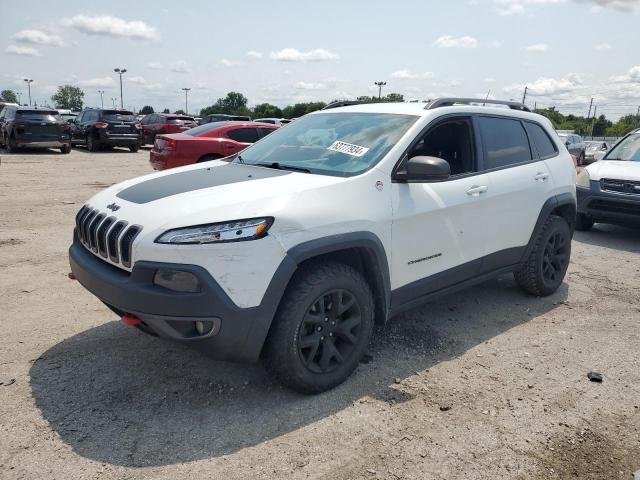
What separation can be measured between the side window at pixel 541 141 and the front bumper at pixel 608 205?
3105 millimetres

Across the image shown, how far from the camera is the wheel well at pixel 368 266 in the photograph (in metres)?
3.29

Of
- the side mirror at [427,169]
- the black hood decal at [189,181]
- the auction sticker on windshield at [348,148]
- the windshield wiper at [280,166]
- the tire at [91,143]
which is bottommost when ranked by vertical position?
the tire at [91,143]

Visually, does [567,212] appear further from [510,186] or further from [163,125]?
[163,125]

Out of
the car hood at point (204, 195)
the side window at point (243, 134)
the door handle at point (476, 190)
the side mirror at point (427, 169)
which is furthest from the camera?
the side window at point (243, 134)

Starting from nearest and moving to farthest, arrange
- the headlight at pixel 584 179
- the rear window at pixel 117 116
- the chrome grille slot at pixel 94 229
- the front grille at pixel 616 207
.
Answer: the chrome grille slot at pixel 94 229 < the front grille at pixel 616 207 < the headlight at pixel 584 179 < the rear window at pixel 117 116

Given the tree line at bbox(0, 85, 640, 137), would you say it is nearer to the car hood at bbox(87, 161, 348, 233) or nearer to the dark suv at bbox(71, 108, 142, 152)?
the dark suv at bbox(71, 108, 142, 152)

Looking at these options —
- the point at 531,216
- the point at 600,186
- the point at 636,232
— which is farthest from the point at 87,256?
the point at 636,232

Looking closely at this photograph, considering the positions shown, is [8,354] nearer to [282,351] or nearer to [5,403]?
[5,403]

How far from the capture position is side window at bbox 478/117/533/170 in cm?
432

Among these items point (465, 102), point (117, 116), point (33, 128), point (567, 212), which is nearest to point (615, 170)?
point (567, 212)

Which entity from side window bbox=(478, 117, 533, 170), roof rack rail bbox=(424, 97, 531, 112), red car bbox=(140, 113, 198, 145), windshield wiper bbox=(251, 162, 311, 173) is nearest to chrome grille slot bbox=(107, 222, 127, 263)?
windshield wiper bbox=(251, 162, 311, 173)

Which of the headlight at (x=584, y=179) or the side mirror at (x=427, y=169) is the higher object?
the side mirror at (x=427, y=169)

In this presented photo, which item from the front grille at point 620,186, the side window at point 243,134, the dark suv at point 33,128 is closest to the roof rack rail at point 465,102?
the front grille at point 620,186

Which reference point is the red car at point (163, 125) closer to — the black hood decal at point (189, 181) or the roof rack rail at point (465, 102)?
the roof rack rail at point (465, 102)
